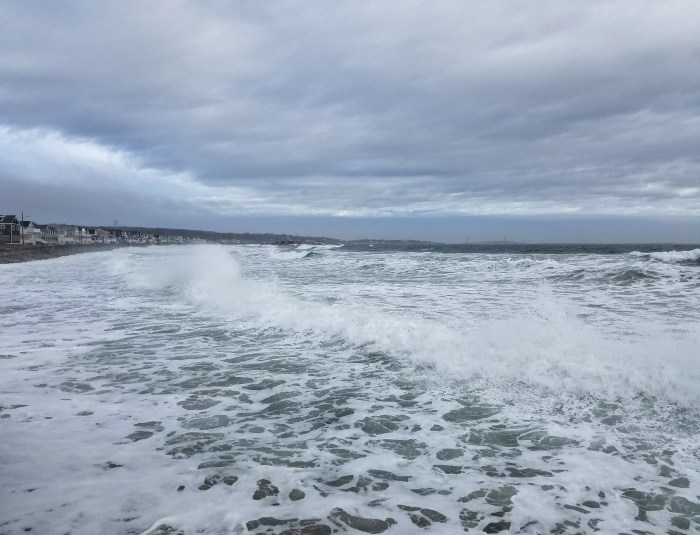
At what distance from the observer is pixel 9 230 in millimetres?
81062

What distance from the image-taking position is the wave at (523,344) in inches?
259

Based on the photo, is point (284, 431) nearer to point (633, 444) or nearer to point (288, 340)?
point (633, 444)

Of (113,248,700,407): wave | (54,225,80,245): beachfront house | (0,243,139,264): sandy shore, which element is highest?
(54,225,80,245): beachfront house

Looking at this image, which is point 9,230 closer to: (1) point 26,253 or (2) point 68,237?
(1) point 26,253

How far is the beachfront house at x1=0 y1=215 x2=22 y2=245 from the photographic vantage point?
3177 inches

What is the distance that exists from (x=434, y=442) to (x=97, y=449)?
3.41 m

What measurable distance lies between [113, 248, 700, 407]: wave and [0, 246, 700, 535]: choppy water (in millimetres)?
43

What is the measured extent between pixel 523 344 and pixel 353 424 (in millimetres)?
4161

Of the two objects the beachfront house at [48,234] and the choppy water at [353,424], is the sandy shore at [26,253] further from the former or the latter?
the choppy water at [353,424]

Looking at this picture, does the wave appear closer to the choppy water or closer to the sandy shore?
the choppy water

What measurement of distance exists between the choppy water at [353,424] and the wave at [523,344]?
0.14ft

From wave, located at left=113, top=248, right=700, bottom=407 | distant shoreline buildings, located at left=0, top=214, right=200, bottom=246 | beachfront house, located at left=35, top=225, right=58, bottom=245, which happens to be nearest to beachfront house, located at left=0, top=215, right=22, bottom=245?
distant shoreline buildings, located at left=0, top=214, right=200, bottom=246

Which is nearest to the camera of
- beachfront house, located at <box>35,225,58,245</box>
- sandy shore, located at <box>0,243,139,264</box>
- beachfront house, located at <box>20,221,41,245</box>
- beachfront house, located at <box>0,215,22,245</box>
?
sandy shore, located at <box>0,243,139,264</box>

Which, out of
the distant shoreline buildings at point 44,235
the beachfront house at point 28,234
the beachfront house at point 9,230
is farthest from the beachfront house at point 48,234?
the beachfront house at point 9,230
